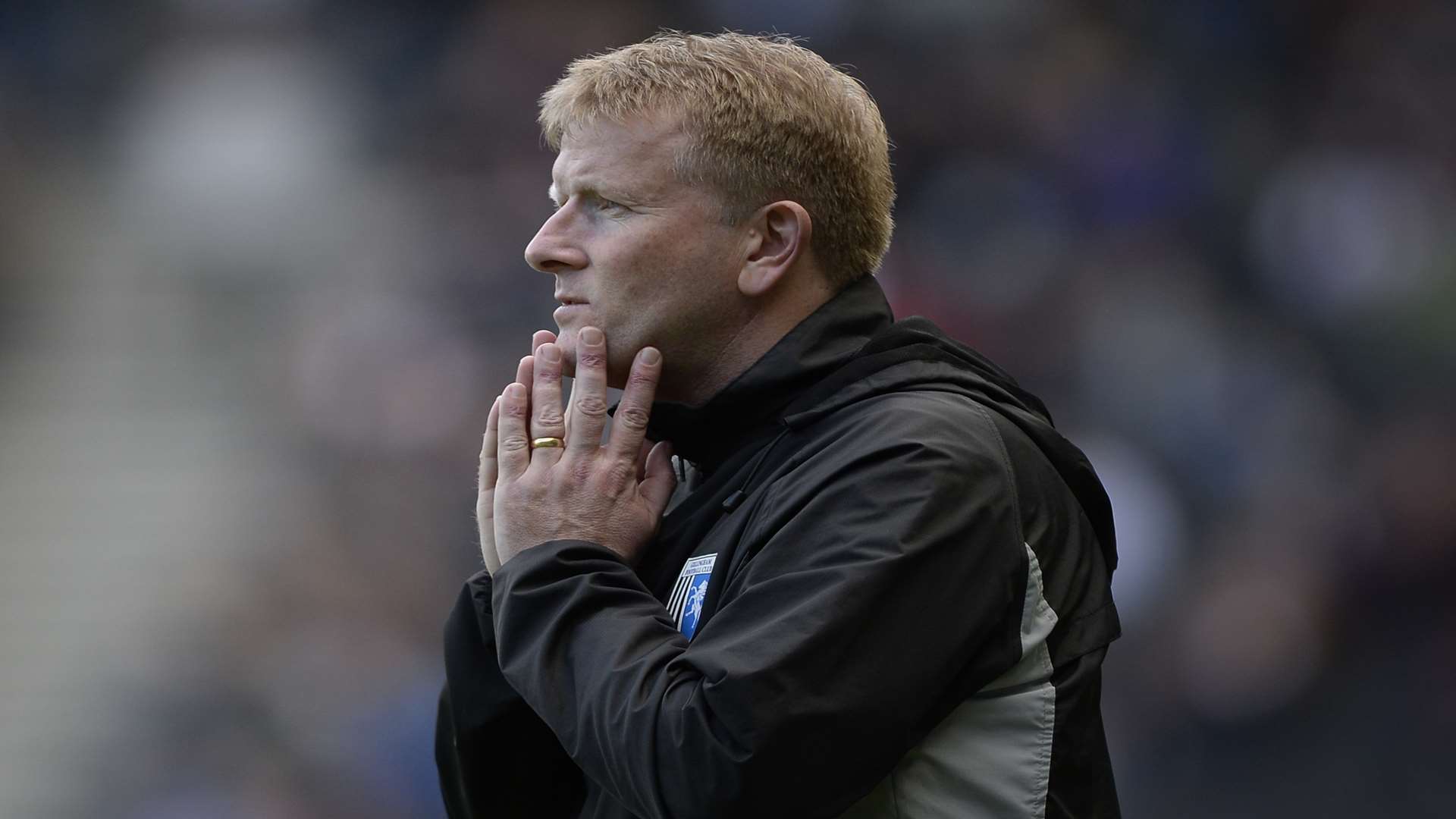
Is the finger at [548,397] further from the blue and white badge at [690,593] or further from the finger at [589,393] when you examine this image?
the blue and white badge at [690,593]

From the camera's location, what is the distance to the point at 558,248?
198 centimetres

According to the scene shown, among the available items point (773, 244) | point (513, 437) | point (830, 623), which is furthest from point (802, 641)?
point (773, 244)

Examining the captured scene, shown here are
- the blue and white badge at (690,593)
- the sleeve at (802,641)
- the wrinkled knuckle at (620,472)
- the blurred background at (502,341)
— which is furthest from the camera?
the blurred background at (502,341)

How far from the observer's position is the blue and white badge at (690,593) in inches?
67.1

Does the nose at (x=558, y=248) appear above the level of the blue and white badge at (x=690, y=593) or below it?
above

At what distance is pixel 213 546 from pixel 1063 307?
324cm

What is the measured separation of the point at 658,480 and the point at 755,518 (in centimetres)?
25

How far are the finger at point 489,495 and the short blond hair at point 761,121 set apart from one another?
0.43 meters

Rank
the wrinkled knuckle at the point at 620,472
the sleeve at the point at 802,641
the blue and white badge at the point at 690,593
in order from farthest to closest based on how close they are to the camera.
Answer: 1. the wrinkled knuckle at the point at 620,472
2. the blue and white badge at the point at 690,593
3. the sleeve at the point at 802,641

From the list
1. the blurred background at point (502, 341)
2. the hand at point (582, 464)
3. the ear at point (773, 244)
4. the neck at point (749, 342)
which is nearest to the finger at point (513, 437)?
the hand at point (582, 464)

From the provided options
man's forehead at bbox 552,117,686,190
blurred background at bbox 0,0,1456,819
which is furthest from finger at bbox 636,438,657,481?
blurred background at bbox 0,0,1456,819

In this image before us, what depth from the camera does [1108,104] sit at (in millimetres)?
5379

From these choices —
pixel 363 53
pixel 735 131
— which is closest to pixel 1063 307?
pixel 363 53

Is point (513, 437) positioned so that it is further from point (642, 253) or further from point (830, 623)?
point (830, 623)
